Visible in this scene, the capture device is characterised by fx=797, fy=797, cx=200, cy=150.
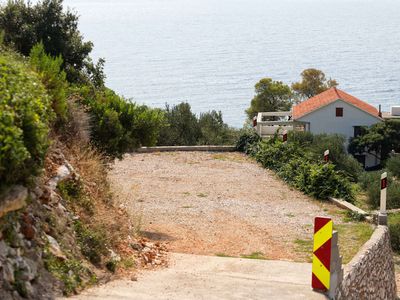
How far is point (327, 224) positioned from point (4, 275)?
Result: 400 cm

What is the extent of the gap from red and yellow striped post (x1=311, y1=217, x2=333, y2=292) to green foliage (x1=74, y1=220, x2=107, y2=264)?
2.80 meters

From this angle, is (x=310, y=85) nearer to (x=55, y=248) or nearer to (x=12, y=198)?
(x=55, y=248)

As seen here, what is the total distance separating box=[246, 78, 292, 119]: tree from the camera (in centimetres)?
7050

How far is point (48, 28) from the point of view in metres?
20.5

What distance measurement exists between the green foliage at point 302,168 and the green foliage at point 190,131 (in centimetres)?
418

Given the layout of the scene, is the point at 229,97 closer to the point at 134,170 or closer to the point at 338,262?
the point at 134,170

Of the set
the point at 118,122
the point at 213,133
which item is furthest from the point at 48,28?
the point at 213,133

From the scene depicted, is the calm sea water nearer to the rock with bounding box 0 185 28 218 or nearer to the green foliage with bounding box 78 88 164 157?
the green foliage with bounding box 78 88 164 157

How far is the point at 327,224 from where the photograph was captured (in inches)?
384

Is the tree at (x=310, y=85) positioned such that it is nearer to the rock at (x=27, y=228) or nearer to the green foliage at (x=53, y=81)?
the green foliage at (x=53, y=81)

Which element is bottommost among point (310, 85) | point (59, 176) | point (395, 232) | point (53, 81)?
point (395, 232)

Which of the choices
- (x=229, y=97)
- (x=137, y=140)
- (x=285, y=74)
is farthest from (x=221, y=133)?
(x=285, y=74)

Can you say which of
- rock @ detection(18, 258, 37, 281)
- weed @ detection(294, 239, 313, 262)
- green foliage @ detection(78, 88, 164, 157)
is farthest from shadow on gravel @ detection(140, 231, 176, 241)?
rock @ detection(18, 258, 37, 281)

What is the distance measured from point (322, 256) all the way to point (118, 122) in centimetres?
686
